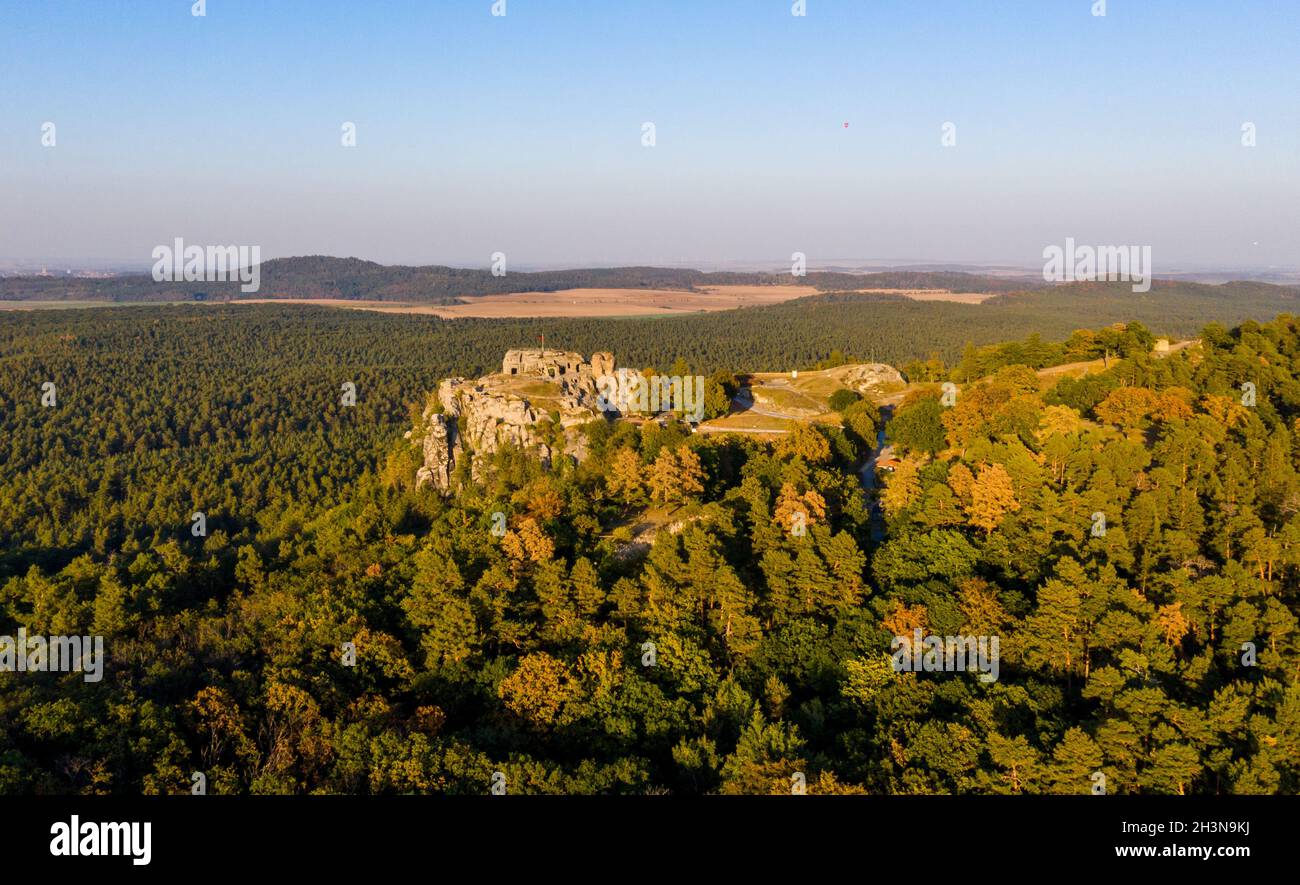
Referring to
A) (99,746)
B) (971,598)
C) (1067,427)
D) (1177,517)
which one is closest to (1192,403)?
(1067,427)

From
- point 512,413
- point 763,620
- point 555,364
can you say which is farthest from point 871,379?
point 763,620

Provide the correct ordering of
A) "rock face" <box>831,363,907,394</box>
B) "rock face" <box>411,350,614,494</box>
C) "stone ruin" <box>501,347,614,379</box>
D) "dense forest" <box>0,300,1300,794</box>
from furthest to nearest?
"rock face" <box>831,363,907,394</box> < "stone ruin" <box>501,347,614,379</box> < "rock face" <box>411,350,614,494</box> < "dense forest" <box>0,300,1300,794</box>

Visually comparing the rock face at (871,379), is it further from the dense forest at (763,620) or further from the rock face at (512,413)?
the rock face at (512,413)

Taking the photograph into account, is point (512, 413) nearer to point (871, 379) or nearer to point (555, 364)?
point (555, 364)

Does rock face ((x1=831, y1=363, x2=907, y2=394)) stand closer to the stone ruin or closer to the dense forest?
the dense forest

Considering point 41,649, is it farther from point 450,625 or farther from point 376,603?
point 450,625

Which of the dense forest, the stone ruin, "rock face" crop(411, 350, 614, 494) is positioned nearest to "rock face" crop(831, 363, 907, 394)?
the dense forest
